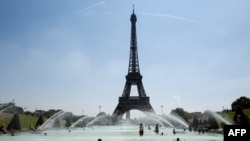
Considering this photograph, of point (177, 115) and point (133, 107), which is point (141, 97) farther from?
point (177, 115)

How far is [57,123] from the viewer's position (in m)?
105

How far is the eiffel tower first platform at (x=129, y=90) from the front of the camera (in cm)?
10956

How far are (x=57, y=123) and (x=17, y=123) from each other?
46999 mm

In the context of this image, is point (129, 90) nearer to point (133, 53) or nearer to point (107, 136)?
point (133, 53)

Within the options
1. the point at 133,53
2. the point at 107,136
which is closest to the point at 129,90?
the point at 133,53

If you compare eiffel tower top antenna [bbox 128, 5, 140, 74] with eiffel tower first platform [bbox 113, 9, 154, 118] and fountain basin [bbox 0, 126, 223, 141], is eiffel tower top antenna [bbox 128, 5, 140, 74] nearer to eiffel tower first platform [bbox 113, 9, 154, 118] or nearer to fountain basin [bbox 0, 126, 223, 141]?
eiffel tower first platform [bbox 113, 9, 154, 118]

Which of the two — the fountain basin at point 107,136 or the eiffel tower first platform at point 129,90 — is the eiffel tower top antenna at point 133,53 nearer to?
the eiffel tower first platform at point 129,90

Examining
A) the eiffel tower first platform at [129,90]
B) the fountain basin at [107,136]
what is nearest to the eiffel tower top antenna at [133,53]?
the eiffel tower first platform at [129,90]

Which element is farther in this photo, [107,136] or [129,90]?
[129,90]

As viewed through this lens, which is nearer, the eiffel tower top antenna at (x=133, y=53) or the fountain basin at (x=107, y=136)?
the fountain basin at (x=107, y=136)

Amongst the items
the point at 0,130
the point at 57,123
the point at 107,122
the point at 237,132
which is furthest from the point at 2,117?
the point at 107,122

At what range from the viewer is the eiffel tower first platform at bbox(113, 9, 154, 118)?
359 ft

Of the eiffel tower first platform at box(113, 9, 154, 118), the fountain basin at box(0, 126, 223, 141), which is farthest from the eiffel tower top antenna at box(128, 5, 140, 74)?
the fountain basin at box(0, 126, 223, 141)

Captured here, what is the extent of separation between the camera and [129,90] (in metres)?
112
